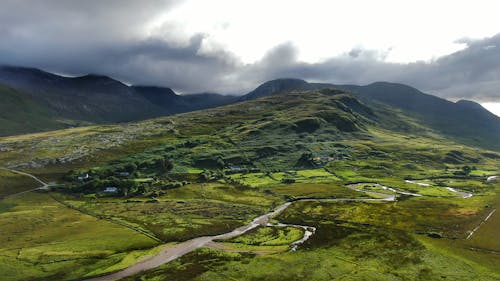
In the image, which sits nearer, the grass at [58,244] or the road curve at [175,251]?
the road curve at [175,251]

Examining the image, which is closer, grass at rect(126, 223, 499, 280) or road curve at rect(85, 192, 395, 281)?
grass at rect(126, 223, 499, 280)

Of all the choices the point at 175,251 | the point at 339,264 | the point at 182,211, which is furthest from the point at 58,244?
the point at 339,264

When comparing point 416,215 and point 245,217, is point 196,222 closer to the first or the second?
point 245,217

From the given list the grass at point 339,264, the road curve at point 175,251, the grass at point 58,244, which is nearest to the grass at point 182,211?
the road curve at point 175,251

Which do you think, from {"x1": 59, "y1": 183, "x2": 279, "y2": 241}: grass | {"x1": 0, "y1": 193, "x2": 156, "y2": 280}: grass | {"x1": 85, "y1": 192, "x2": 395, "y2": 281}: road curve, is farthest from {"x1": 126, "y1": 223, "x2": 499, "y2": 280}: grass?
{"x1": 59, "y1": 183, "x2": 279, "y2": 241}: grass

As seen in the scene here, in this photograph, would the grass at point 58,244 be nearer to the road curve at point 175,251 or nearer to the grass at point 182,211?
the road curve at point 175,251

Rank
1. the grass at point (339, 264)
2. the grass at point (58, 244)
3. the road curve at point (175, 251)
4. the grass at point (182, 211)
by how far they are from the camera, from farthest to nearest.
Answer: the grass at point (182, 211)
the grass at point (58, 244)
the road curve at point (175, 251)
the grass at point (339, 264)

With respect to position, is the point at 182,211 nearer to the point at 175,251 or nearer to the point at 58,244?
the point at 175,251

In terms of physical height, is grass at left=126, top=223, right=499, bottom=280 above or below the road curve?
above

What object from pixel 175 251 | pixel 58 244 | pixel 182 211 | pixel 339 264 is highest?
pixel 339 264

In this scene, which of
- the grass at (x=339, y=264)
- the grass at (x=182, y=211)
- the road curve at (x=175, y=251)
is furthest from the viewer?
the grass at (x=182, y=211)

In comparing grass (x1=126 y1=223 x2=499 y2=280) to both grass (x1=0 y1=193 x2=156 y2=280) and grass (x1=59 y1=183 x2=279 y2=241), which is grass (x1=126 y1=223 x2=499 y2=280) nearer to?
grass (x1=0 y1=193 x2=156 y2=280)

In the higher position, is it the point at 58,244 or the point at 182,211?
the point at 58,244
